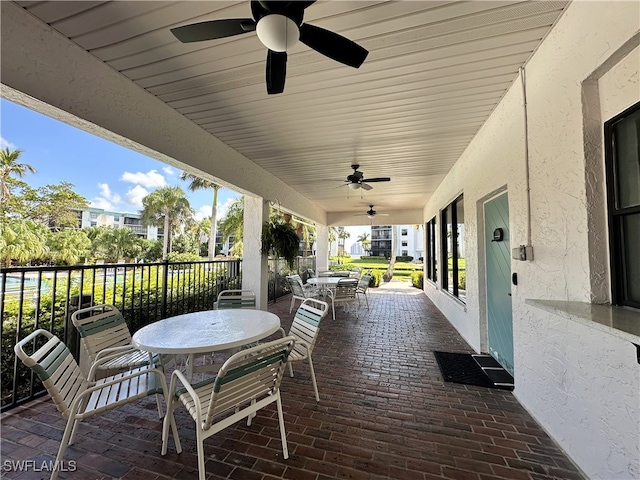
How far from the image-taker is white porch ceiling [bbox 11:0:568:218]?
65.6 inches

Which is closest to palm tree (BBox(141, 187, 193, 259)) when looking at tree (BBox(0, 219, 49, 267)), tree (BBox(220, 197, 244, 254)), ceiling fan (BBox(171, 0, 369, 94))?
tree (BBox(0, 219, 49, 267))

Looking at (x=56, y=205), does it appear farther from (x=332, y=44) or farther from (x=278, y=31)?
(x=332, y=44)

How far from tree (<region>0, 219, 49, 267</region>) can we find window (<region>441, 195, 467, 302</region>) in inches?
618

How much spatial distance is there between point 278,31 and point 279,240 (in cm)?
360

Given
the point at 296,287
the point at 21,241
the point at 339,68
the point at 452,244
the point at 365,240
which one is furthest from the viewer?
the point at 365,240

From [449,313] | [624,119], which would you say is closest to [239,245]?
[449,313]

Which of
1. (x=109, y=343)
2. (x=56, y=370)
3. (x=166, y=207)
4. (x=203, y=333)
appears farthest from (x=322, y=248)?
(x=166, y=207)

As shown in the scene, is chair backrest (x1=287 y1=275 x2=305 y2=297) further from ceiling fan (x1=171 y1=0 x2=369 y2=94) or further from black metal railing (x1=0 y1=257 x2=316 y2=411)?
ceiling fan (x1=171 y1=0 x2=369 y2=94)

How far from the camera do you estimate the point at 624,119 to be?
1.45m

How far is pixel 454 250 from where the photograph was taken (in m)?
4.99

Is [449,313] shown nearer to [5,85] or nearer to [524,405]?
[524,405]

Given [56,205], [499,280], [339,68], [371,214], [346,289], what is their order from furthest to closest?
[56,205], [371,214], [346,289], [499,280], [339,68]

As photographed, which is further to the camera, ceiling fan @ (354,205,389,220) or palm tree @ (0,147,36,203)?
palm tree @ (0,147,36,203)

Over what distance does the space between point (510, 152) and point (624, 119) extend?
1066 millimetres
